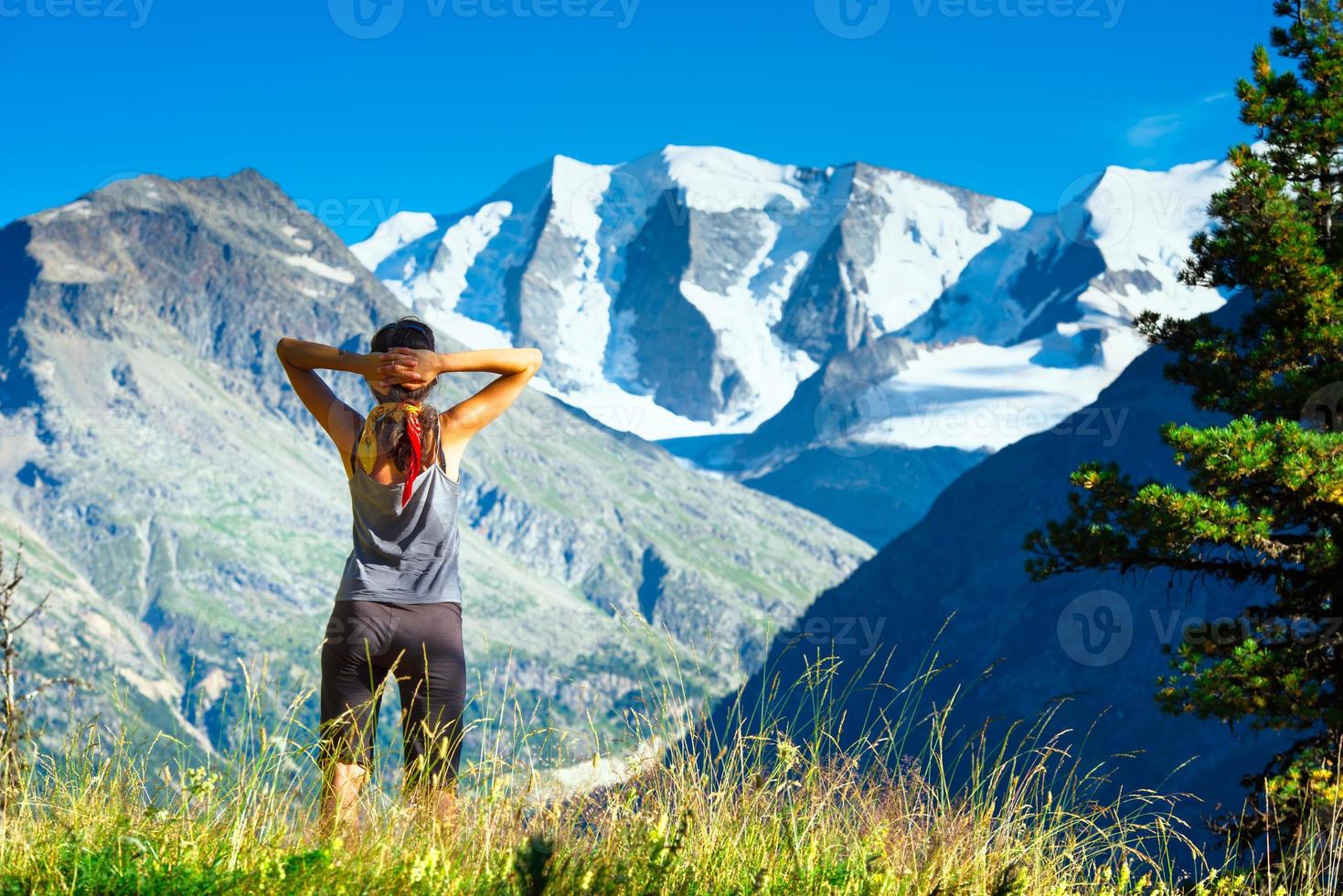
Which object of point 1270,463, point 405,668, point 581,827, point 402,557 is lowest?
point 581,827

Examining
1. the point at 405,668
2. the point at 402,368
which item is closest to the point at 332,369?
the point at 402,368

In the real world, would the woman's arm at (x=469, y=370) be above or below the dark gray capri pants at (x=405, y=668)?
above

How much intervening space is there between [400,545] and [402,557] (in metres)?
0.06

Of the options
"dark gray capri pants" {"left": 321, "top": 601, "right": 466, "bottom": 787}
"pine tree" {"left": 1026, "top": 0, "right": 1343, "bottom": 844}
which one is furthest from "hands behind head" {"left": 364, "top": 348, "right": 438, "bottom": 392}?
"pine tree" {"left": 1026, "top": 0, "right": 1343, "bottom": 844}

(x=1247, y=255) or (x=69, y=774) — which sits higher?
(x=1247, y=255)

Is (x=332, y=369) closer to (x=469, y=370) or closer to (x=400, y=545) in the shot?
(x=469, y=370)

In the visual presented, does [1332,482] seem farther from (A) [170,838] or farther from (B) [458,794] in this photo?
(A) [170,838]

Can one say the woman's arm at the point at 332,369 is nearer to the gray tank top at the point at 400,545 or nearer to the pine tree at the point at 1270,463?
the gray tank top at the point at 400,545

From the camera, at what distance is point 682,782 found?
16.1ft

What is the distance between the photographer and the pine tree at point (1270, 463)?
35.7ft

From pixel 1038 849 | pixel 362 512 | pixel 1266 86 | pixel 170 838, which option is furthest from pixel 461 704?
pixel 1266 86

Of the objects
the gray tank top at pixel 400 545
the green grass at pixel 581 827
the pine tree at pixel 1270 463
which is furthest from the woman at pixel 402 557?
the pine tree at pixel 1270 463

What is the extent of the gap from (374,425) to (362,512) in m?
0.44

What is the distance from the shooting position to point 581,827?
477 centimetres
